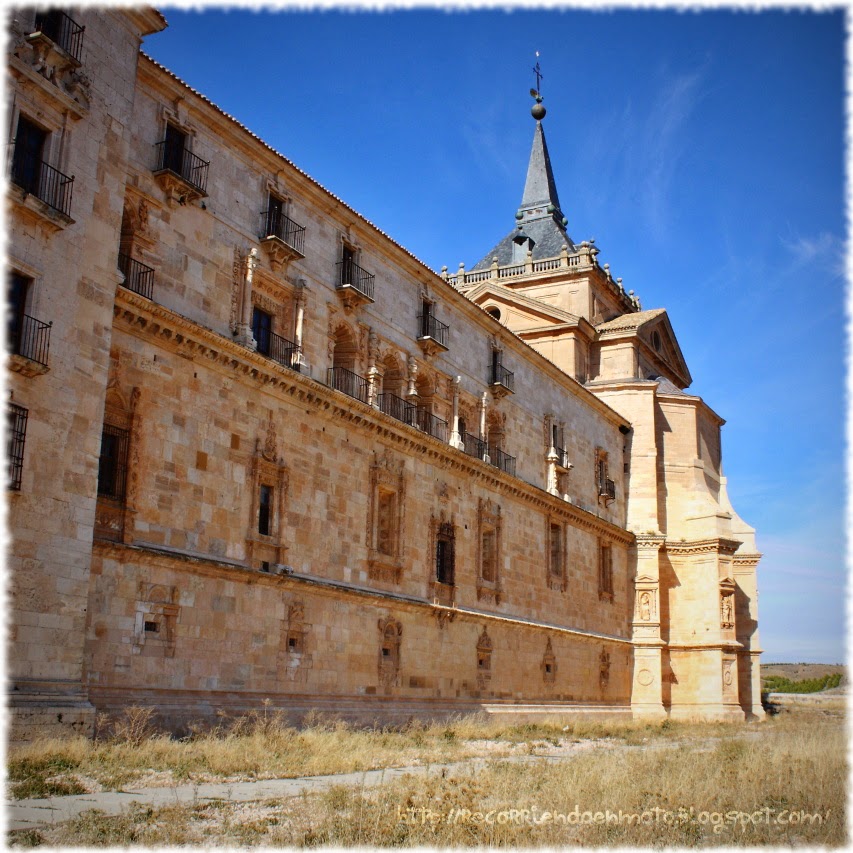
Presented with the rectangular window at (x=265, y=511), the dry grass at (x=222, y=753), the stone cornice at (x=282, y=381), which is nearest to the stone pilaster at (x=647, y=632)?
the stone cornice at (x=282, y=381)

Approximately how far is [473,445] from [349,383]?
19.8ft

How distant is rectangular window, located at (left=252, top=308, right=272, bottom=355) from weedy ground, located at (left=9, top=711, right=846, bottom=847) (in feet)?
25.0

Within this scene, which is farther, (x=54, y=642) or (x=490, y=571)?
(x=490, y=571)

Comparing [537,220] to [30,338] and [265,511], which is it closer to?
[265,511]

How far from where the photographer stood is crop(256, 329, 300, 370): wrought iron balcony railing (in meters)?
21.2

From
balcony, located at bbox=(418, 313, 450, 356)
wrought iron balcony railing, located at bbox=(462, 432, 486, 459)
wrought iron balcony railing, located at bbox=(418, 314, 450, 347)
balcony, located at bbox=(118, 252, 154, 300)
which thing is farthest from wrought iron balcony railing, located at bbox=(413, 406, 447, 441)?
balcony, located at bbox=(118, 252, 154, 300)

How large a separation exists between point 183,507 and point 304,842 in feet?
35.0

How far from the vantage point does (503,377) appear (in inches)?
1217

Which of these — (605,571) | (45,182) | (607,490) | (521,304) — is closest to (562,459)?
(607,490)

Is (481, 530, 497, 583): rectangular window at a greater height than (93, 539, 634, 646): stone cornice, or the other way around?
(481, 530, 497, 583): rectangular window

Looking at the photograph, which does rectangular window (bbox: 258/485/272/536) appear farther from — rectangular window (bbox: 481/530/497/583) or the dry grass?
rectangular window (bbox: 481/530/497/583)

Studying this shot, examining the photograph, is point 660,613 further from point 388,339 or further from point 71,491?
point 71,491

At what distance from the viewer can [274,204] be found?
2222 centimetres

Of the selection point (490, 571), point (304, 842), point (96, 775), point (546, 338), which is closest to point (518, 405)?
point (490, 571)
